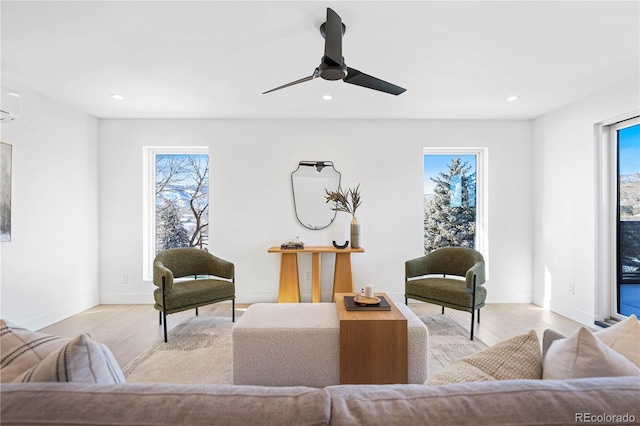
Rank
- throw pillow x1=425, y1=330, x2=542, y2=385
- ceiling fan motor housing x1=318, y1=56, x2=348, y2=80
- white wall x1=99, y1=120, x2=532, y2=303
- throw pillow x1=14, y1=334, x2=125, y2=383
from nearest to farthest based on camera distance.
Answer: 1. throw pillow x1=14, y1=334, x2=125, y2=383
2. throw pillow x1=425, y1=330, x2=542, y2=385
3. ceiling fan motor housing x1=318, y1=56, x2=348, y2=80
4. white wall x1=99, y1=120, x2=532, y2=303

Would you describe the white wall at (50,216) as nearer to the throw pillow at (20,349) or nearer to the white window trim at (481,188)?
the throw pillow at (20,349)

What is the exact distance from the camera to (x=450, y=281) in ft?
11.0

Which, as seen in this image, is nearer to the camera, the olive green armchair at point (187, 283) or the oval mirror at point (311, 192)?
the olive green armchair at point (187, 283)

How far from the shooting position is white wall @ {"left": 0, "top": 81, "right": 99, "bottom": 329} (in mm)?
3053

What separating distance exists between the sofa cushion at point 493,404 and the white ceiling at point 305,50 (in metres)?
1.99

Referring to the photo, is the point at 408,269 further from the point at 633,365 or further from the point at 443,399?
the point at 443,399

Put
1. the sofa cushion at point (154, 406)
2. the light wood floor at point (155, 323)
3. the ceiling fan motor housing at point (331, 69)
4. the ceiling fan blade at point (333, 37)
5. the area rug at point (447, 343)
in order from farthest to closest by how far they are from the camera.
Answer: the light wood floor at point (155, 323)
the area rug at point (447, 343)
the ceiling fan motor housing at point (331, 69)
the ceiling fan blade at point (333, 37)
the sofa cushion at point (154, 406)

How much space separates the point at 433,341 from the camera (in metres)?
2.89

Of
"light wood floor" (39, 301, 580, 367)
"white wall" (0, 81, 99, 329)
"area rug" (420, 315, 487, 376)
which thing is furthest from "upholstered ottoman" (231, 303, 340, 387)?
"white wall" (0, 81, 99, 329)

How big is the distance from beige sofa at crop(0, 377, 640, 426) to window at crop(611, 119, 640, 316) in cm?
346

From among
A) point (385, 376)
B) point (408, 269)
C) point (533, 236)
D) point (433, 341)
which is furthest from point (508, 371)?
point (533, 236)

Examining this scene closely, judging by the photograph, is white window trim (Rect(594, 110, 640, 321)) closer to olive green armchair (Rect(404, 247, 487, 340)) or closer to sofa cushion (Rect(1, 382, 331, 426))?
olive green armchair (Rect(404, 247, 487, 340))

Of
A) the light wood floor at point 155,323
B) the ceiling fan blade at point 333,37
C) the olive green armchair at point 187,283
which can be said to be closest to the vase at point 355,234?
the light wood floor at point 155,323

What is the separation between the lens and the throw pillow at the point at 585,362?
80cm
